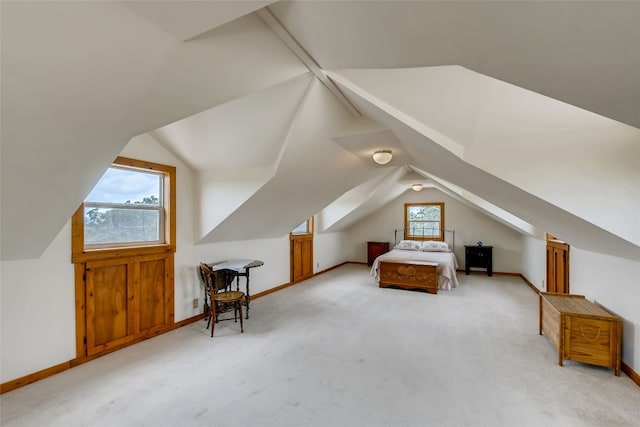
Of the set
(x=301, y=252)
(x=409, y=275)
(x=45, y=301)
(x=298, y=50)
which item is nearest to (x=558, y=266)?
(x=409, y=275)

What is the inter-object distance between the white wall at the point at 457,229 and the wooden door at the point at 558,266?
105 inches

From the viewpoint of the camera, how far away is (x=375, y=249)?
816 cm

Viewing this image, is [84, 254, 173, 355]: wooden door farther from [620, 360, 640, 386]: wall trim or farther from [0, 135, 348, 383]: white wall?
[620, 360, 640, 386]: wall trim

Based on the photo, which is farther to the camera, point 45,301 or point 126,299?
point 126,299

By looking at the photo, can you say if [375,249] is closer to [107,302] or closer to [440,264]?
[440,264]

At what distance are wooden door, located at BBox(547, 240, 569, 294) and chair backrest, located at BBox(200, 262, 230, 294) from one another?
462cm

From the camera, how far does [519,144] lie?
2.17 metres

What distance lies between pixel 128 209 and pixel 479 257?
7.25 meters

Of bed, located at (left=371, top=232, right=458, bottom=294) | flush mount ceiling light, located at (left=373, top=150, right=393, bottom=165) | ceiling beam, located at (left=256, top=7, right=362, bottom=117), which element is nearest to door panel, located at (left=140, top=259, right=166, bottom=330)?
ceiling beam, located at (left=256, top=7, right=362, bottom=117)

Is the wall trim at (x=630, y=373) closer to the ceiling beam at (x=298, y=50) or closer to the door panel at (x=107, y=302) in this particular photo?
the ceiling beam at (x=298, y=50)

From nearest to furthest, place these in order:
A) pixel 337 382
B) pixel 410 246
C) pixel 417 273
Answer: pixel 337 382, pixel 417 273, pixel 410 246

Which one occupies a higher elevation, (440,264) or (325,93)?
(325,93)

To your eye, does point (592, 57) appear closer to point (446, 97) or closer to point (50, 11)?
point (446, 97)

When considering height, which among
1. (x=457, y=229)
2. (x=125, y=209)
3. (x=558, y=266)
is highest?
(x=125, y=209)
